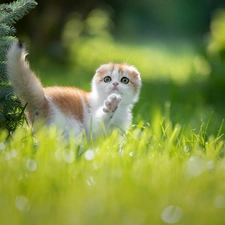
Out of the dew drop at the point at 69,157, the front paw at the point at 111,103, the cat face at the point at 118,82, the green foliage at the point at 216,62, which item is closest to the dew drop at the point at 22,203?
the dew drop at the point at 69,157

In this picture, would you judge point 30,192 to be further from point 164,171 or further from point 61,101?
point 61,101

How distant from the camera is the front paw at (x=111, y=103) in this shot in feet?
10.3

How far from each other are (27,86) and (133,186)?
3.41ft

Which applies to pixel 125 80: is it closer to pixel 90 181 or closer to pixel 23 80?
pixel 23 80

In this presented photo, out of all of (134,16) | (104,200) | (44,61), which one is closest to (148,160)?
(104,200)

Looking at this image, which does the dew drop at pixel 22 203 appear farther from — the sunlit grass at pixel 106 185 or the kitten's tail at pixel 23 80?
the kitten's tail at pixel 23 80

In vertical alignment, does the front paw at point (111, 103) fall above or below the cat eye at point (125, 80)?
below

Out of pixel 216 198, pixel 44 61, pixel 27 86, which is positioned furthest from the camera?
pixel 44 61

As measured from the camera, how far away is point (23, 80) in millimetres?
3088

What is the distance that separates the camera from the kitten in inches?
121

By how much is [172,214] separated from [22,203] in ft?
1.77

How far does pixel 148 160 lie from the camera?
2740 millimetres

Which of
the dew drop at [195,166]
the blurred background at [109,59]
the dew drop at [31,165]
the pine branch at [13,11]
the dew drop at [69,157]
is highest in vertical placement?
the pine branch at [13,11]

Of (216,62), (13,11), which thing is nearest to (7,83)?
(13,11)
